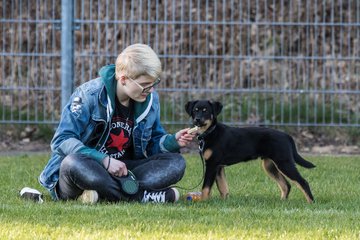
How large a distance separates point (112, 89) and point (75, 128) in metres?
Answer: 0.38

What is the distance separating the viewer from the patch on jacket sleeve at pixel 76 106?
710 cm

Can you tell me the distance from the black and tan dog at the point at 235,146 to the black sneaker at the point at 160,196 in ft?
1.47

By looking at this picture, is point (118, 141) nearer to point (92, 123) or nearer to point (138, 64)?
point (92, 123)

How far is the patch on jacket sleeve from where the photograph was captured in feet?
23.3

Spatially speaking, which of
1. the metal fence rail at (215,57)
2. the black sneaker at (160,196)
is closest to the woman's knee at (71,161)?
the black sneaker at (160,196)

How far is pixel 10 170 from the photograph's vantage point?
31.6ft

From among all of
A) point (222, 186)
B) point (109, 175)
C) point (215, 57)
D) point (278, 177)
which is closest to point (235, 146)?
point (222, 186)

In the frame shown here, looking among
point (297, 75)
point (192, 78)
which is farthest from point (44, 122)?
point (297, 75)

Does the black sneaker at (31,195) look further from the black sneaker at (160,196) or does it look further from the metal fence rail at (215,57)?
the metal fence rail at (215,57)

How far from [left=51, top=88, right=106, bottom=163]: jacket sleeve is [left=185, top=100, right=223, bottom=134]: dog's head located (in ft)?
3.47

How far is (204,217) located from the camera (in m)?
6.38

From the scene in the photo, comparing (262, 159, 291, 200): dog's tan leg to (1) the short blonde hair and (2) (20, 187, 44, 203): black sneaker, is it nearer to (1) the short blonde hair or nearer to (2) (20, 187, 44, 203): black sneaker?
(1) the short blonde hair

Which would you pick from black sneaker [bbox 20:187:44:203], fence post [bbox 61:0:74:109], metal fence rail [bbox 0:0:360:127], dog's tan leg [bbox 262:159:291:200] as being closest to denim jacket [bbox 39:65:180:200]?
black sneaker [bbox 20:187:44:203]

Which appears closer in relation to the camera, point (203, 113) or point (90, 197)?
point (90, 197)
